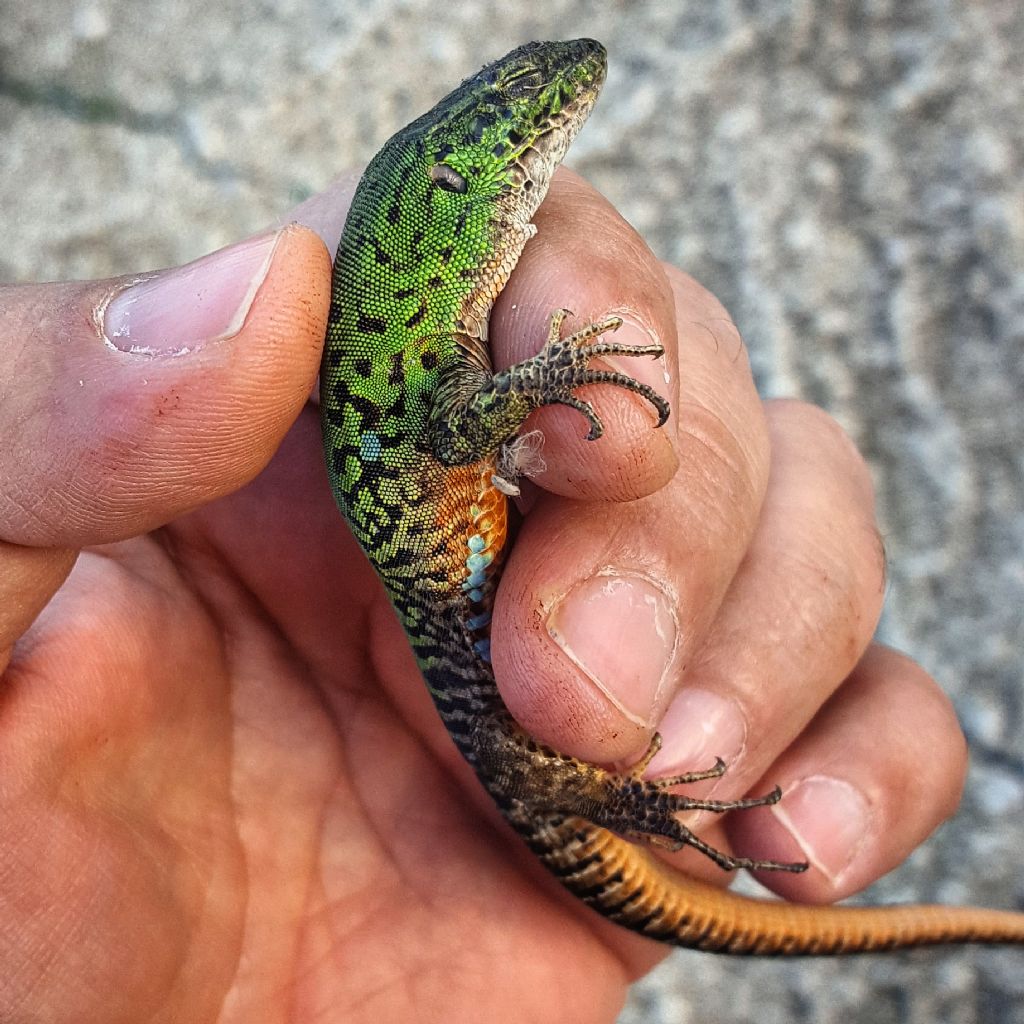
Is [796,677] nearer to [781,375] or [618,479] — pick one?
[618,479]

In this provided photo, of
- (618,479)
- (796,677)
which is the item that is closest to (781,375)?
(796,677)

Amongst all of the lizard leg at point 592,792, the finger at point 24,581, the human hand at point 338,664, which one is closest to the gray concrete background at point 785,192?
the human hand at point 338,664

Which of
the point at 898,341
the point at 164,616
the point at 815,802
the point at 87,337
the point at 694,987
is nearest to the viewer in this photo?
the point at 87,337

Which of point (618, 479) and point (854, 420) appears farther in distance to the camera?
point (854, 420)

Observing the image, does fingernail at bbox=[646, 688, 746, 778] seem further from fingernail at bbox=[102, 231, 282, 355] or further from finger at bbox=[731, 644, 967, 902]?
fingernail at bbox=[102, 231, 282, 355]

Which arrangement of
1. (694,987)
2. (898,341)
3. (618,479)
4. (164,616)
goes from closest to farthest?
(618,479)
(164,616)
(694,987)
(898,341)

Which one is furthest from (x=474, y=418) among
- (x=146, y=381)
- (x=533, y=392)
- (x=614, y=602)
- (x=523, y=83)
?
(x=523, y=83)

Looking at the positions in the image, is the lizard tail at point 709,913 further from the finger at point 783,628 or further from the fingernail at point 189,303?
the fingernail at point 189,303
